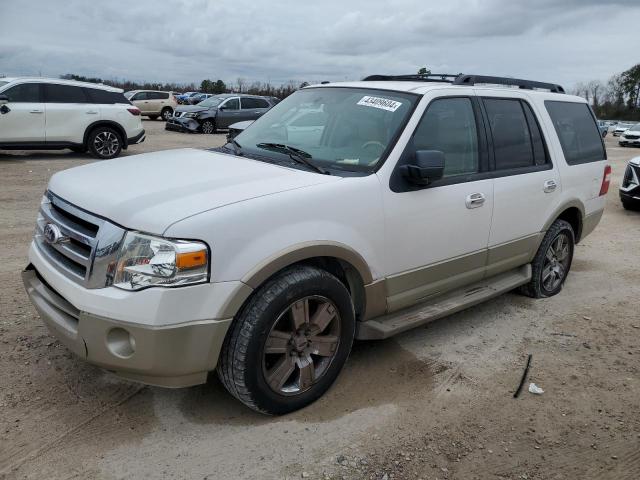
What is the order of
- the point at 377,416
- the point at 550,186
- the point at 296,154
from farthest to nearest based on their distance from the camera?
the point at 550,186 → the point at 296,154 → the point at 377,416

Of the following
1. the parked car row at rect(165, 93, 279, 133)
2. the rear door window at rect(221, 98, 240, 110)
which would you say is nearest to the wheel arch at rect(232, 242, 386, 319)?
the parked car row at rect(165, 93, 279, 133)

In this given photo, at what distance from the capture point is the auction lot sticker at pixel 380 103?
146 inches

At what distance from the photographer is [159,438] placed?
115 inches

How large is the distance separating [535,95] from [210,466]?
3934 mm

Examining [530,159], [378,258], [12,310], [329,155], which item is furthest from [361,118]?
[12,310]

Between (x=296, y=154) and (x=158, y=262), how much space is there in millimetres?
1410

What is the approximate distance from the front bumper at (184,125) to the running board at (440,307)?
61.4ft

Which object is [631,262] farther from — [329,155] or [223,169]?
[223,169]

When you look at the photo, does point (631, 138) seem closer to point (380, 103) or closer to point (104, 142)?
point (104, 142)

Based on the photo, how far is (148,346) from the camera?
8.39ft

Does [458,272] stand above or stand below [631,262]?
above

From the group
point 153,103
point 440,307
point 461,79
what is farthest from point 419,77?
point 153,103

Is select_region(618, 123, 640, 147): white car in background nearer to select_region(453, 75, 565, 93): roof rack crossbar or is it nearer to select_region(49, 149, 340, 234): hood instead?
select_region(453, 75, 565, 93): roof rack crossbar

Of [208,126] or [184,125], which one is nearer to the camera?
[184,125]
